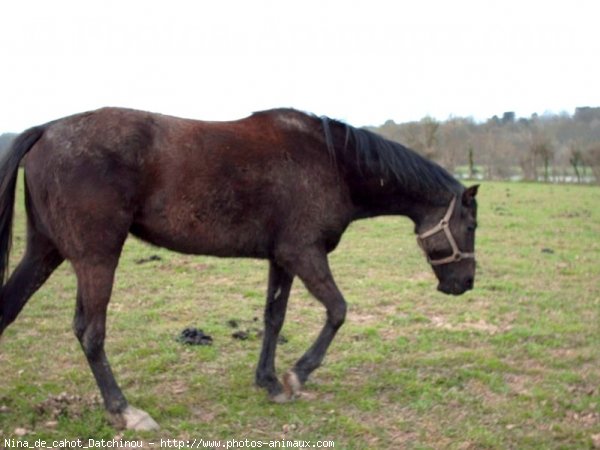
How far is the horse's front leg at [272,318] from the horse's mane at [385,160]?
1.14 meters

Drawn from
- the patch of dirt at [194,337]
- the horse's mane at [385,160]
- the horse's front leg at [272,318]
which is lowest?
the patch of dirt at [194,337]

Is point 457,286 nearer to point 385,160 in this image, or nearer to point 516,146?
point 385,160

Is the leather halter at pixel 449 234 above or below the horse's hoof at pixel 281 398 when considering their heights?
above

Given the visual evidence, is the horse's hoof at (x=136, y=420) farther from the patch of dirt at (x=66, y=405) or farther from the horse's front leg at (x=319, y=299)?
the horse's front leg at (x=319, y=299)

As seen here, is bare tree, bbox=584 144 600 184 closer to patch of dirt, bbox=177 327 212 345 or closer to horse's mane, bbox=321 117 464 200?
horse's mane, bbox=321 117 464 200

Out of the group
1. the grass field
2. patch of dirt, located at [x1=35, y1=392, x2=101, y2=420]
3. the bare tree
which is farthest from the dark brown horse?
the bare tree

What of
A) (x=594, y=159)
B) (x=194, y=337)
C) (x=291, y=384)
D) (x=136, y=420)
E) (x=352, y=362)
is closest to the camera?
(x=136, y=420)

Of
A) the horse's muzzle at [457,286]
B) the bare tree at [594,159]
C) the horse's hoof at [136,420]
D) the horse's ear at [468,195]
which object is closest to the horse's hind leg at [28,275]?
the horse's hoof at [136,420]

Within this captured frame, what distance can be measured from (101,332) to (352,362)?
2.52 meters

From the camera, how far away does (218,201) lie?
Result: 4.44 m

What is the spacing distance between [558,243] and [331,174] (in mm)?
10303

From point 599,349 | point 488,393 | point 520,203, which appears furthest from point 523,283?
point 520,203

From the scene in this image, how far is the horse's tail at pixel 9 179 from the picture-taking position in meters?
4.28

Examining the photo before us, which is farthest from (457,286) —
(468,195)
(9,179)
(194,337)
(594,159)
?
(594,159)
